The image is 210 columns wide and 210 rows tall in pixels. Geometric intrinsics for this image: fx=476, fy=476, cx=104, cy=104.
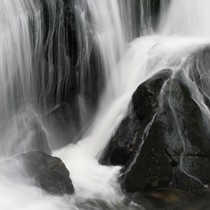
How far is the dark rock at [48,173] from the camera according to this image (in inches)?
246

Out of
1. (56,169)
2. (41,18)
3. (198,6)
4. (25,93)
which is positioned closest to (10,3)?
(41,18)

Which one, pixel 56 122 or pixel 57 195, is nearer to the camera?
pixel 57 195

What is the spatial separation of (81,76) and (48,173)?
2.55 meters

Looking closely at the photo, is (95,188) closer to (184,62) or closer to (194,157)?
(194,157)

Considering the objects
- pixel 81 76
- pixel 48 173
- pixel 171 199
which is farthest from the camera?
pixel 81 76

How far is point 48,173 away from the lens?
634 centimetres

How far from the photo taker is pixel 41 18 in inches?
308

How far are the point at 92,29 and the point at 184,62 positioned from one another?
6.27ft

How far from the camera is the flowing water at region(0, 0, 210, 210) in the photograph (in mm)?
6441

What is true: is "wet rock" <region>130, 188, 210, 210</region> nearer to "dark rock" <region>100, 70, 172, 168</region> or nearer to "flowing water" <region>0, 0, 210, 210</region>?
"flowing water" <region>0, 0, 210, 210</region>

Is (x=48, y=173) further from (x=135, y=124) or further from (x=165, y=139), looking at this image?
(x=165, y=139)

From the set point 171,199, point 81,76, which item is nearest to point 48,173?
point 171,199

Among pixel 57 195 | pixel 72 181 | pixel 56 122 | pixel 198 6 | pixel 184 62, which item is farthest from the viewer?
pixel 198 6

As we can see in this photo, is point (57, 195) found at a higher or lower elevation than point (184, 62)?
lower
